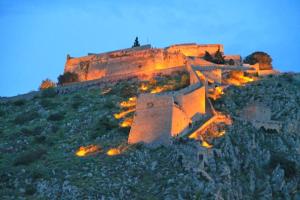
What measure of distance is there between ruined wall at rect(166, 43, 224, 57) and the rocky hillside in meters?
10.8

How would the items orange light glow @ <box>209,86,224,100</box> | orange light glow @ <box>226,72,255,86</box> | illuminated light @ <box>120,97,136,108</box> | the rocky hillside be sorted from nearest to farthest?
the rocky hillside < orange light glow @ <box>209,86,224,100</box> < illuminated light @ <box>120,97,136,108</box> < orange light glow @ <box>226,72,255,86</box>

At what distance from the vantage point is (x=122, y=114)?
6309cm

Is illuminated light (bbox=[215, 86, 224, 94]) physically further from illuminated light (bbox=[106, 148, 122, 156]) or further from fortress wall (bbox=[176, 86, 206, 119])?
illuminated light (bbox=[106, 148, 122, 156])

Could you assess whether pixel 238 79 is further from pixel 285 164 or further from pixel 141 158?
pixel 141 158

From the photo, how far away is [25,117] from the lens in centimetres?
6738

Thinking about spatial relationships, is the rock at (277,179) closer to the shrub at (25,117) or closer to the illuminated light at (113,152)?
the illuminated light at (113,152)

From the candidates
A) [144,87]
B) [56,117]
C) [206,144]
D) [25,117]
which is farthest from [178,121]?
[25,117]

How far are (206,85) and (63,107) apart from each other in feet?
39.6

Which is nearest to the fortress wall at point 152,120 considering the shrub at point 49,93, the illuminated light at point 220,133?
the illuminated light at point 220,133

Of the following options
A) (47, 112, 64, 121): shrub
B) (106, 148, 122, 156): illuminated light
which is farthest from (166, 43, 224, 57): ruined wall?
(106, 148, 122, 156): illuminated light

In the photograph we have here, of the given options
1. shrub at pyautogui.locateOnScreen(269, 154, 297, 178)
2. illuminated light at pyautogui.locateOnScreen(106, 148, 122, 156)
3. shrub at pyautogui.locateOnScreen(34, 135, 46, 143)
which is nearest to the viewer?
illuminated light at pyautogui.locateOnScreen(106, 148, 122, 156)

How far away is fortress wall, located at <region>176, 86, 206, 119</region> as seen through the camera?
2328 inches

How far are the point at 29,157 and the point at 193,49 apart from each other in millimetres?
27478

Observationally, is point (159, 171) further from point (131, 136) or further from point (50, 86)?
point (50, 86)
